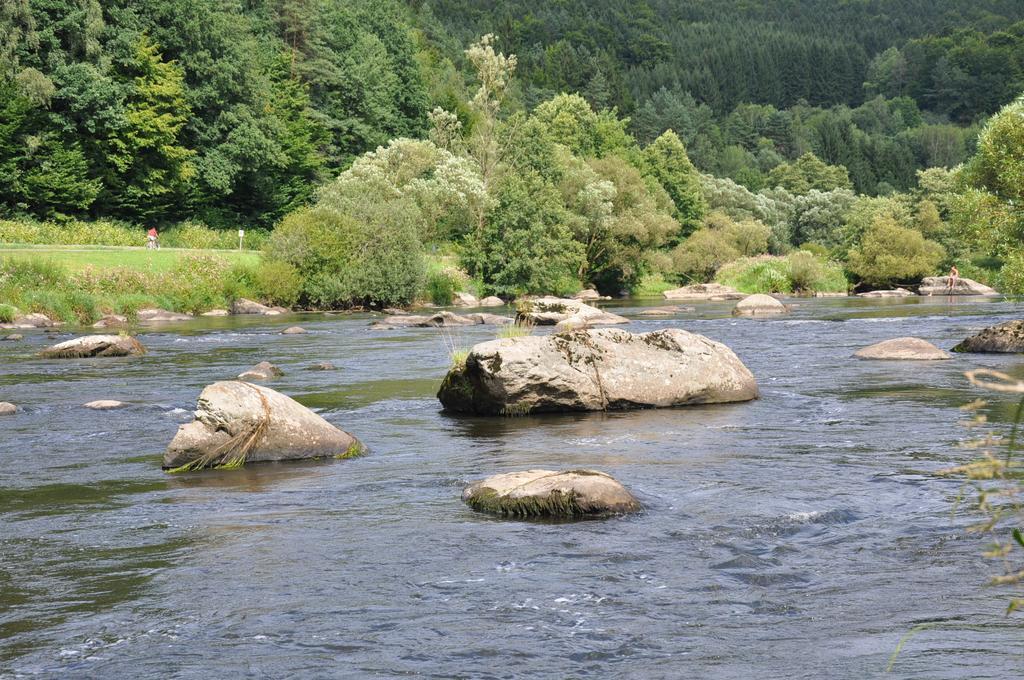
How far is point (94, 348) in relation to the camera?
2880cm

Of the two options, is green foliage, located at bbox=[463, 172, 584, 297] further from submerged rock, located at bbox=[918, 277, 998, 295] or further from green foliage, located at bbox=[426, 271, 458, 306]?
submerged rock, located at bbox=[918, 277, 998, 295]

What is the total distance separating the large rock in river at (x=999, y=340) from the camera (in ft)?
86.2

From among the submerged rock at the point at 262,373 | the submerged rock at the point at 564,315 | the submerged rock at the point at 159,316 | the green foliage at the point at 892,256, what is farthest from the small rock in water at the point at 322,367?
the green foliage at the point at 892,256

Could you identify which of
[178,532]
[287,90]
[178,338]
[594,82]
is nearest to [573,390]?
[178,532]

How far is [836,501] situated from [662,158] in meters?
96.4

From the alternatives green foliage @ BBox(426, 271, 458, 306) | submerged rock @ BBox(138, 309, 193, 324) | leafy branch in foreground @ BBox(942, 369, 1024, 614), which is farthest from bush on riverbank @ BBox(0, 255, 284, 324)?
leafy branch in foreground @ BBox(942, 369, 1024, 614)

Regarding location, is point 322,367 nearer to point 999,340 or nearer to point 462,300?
point 999,340

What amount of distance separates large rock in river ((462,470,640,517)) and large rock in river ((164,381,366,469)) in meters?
3.83

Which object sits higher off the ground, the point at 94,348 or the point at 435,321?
the point at 435,321

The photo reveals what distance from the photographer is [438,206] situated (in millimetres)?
68500

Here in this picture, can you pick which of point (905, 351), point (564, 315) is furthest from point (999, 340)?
point (564, 315)

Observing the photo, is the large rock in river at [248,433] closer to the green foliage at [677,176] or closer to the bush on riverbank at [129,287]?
the bush on riverbank at [129,287]

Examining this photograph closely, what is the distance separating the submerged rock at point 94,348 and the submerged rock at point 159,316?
55.7 feet

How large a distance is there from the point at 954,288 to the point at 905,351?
4764 centimetres
